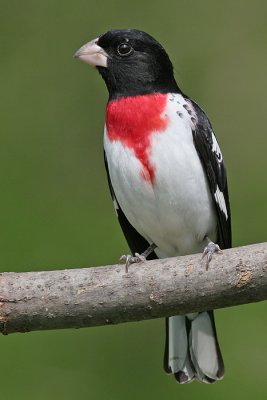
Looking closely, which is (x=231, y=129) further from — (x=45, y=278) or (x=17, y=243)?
(x=45, y=278)

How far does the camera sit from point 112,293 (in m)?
3.84

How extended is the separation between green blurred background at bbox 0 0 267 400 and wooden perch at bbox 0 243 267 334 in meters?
0.70

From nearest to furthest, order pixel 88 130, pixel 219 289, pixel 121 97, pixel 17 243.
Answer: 1. pixel 219 289
2. pixel 121 97
3. pixel 17 243
4. pixel 88 130

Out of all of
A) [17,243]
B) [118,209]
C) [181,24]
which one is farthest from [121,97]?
[181,24]

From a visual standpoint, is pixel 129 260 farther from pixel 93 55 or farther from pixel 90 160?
pixel 90 160

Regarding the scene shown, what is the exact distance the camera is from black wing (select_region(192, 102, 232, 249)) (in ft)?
14.3

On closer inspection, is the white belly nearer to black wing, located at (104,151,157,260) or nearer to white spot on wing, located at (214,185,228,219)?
white spot on wing, located at (214,185,228,219)

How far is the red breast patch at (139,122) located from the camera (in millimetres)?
4285

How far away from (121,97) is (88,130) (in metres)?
0.85

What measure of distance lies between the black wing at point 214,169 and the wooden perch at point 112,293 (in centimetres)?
54

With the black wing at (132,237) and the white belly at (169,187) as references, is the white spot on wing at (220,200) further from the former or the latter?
the black wing at (132,237)

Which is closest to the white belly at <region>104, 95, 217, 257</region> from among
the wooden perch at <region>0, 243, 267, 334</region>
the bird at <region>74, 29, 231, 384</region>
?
the bird at <region>74, 29, 231, 384</region>

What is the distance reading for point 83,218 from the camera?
16.2 feet

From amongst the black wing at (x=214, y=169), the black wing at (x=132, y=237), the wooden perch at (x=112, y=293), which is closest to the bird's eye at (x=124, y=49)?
the black wing at (x=214, y=169)
